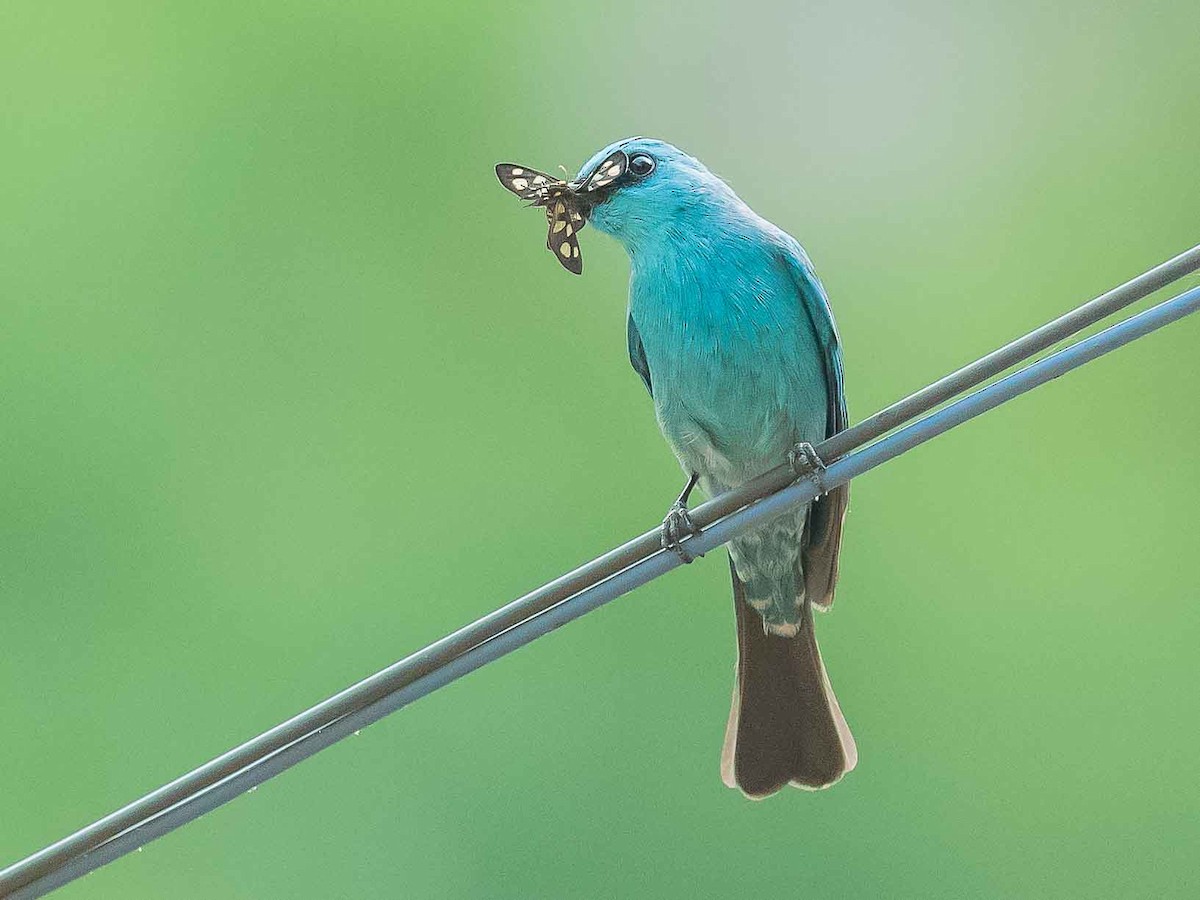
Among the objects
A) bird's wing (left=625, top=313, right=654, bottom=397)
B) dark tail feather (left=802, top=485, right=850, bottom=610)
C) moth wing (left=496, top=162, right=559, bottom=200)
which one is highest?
moth wing (left=496, top=162, right=559, bottom=200)

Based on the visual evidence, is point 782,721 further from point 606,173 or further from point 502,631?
point 502,631

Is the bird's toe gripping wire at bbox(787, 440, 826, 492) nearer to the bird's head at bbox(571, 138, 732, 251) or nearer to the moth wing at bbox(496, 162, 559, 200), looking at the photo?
the bird's head at bbox(571, 138, 732, 251)

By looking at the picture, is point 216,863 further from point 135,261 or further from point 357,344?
point 135,261

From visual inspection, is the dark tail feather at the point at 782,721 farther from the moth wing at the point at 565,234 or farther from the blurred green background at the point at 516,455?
the blurred green background at the point at 516,455

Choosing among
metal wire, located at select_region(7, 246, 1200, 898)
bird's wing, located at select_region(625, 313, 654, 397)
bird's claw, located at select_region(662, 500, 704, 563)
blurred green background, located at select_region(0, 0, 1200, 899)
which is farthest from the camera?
blurred green background, located at select_region(0, 0, 1200, 899)

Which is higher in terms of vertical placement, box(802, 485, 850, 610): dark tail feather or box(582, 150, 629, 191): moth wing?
box(582, 150, 629, 191): moth wing

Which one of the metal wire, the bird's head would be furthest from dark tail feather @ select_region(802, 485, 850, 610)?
the metal wire

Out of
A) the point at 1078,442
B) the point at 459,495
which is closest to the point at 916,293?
the point at 1078,442
